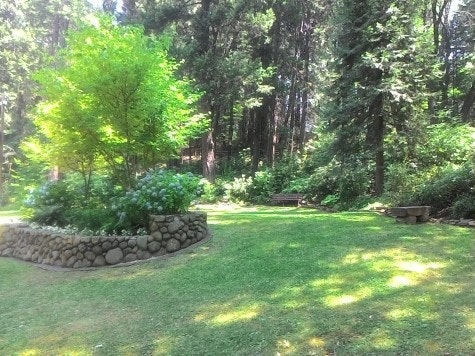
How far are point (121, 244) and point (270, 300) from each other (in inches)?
136

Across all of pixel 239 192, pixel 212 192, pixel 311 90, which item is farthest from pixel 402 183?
pixel 311 90

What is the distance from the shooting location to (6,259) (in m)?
8.12

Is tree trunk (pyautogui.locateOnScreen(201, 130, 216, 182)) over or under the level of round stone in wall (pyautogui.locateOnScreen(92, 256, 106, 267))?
over

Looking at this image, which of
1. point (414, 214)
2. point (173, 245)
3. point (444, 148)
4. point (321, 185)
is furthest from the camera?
point (321, 185)

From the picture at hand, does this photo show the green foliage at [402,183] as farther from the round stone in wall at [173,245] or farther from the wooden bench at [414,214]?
the round stone in wall at [173,245]

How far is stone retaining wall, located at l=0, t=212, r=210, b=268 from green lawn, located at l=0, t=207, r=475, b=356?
367mm

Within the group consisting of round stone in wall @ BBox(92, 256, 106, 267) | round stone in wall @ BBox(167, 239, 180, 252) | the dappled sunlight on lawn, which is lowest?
the dappled sunlight on lawn

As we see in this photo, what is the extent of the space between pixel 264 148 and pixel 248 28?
746cm

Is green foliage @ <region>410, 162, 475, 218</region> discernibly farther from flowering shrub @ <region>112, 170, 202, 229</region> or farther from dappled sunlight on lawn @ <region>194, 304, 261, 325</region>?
dappled sunlight on lawn @ <region>194, 304, 261, 325</region>

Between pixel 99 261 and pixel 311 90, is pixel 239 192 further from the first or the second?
pixel 99 261

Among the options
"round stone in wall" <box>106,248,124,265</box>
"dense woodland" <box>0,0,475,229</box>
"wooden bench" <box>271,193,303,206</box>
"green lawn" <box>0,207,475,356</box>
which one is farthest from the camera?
"wooden bench" <box>271,193,303,206</box>

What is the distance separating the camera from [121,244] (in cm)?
677

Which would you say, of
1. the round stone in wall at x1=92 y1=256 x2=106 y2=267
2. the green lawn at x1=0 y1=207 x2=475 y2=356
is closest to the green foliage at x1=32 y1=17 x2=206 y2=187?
the round stone in wall at x1=92 y1=256 x2=106 y2=267

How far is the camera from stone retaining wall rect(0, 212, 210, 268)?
266 inches
